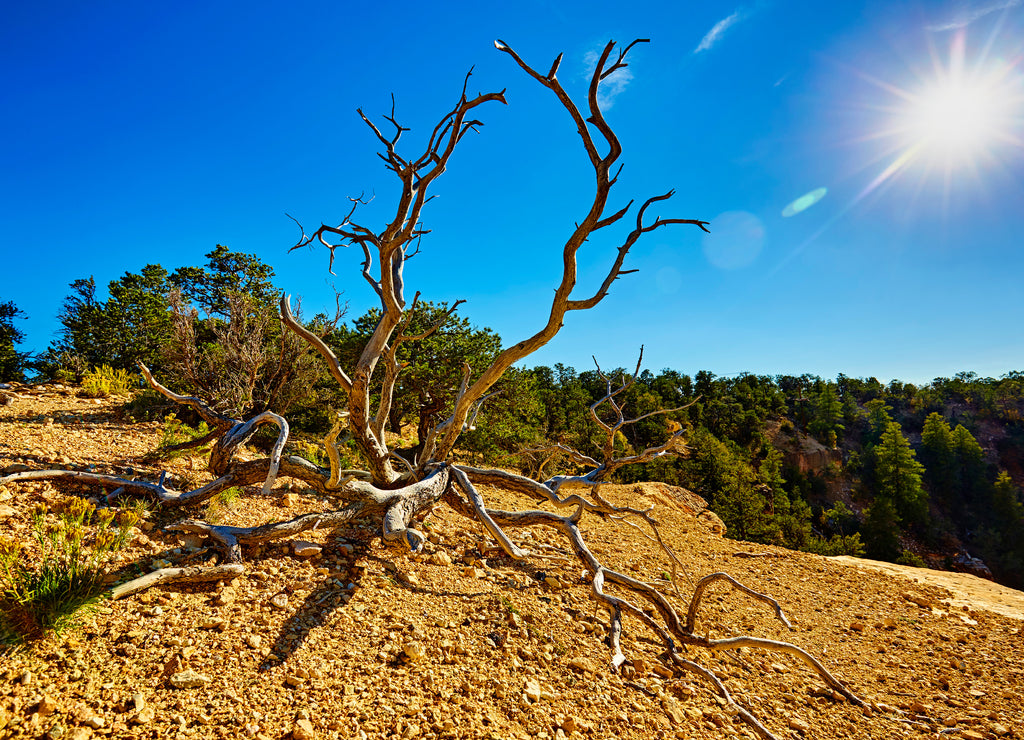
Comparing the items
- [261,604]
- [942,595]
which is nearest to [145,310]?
[261,604]

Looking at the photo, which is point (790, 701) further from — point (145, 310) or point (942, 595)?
point (145, 310)

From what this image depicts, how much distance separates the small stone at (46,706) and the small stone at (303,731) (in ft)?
2.98

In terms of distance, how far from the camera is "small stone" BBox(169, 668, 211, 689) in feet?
6.34

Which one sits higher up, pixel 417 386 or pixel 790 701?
pixel 417 386

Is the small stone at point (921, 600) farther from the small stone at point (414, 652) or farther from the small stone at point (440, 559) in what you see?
the small stone at point (414, 652)

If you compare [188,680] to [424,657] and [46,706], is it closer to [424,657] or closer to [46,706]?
[46,706]

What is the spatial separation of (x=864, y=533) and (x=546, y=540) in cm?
4268

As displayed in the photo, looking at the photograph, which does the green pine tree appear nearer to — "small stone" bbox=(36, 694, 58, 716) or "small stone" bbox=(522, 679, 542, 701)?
"small stone" bbox=(522, 679, 542, 701)

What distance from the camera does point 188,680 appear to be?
1948 millimetres

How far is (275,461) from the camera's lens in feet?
10.1

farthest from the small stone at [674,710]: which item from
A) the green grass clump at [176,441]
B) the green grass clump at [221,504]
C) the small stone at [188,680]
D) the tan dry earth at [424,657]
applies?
the green grass clump at [176,441]

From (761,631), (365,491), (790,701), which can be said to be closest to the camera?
(790,701)

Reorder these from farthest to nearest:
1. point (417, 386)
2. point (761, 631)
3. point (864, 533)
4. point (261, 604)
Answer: point (864, 533), point (417, 386), point (761, 631), point (261, 604)

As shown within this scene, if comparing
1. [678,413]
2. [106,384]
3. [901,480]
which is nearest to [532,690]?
[106,384]
